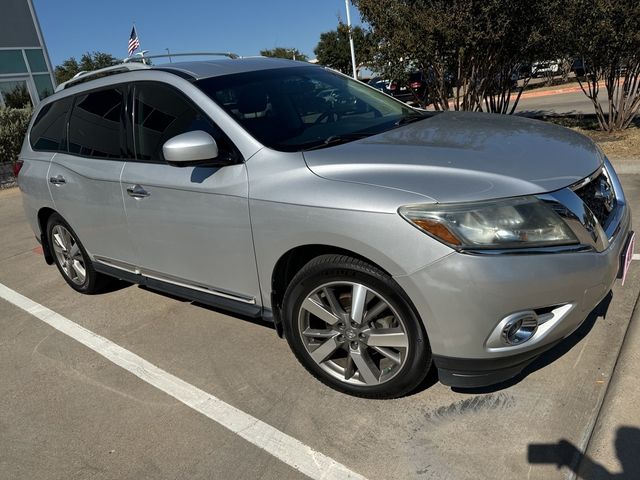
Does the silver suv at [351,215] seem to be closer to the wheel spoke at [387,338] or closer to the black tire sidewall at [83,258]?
the wheel spoke at [387,338]

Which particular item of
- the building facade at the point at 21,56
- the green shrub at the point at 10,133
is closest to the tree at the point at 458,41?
the green shrub at the point at 10,133

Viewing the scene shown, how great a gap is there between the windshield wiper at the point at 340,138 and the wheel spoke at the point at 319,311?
2.62ft

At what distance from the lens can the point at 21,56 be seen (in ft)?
55.8

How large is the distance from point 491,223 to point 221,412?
1726mm

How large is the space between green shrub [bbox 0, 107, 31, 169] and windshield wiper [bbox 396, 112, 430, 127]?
1186 centimetres

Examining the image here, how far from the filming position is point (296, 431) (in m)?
2.65

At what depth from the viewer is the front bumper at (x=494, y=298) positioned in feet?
7.10

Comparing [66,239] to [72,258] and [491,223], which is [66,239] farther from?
[491,223]

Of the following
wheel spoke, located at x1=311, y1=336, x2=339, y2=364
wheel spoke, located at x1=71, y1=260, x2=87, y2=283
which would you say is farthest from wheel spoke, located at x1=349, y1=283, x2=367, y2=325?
wheel spoke, located at x1=71, y1=260, x2=87, y2=283

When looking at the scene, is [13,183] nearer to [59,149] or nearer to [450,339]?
[59,149]

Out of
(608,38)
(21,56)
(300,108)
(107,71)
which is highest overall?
(21,56)

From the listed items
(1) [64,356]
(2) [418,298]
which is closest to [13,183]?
(1) [64,356]

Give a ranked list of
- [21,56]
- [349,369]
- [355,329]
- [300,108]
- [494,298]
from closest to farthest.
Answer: [494,298]
[355,329]
[349,369]
[300,108]
[21,56]

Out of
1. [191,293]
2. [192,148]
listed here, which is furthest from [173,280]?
[192,148]
